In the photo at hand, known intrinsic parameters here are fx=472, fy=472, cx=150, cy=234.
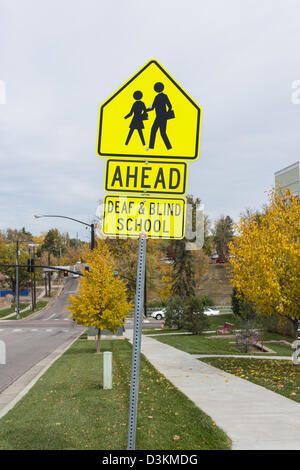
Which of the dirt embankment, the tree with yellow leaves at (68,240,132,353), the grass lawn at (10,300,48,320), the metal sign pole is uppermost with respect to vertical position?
the metal sign pole

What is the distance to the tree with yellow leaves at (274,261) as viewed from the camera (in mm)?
14008

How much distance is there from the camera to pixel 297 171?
40969mm

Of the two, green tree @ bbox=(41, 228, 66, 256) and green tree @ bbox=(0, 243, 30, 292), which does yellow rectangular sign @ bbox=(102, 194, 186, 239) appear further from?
green tree @ bbox=(41, 228, 66, 256)

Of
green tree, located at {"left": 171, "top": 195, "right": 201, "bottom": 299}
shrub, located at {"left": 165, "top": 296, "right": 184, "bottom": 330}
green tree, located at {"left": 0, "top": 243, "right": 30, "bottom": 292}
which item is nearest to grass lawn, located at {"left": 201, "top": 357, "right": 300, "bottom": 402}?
shrub, located at {"left": 165, "top": 296, "right": 184, "bottom": 330}

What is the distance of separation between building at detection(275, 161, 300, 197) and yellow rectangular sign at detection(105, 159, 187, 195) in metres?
37.8

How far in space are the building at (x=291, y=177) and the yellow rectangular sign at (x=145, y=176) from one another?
37.8 m

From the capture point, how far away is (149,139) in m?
3.59

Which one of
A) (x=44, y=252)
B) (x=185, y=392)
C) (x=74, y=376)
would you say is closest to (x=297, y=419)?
(x=185, y=392)

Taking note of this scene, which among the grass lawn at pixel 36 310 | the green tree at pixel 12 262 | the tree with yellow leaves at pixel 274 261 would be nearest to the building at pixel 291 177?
the tree with yellow leaves at pixel 274 261

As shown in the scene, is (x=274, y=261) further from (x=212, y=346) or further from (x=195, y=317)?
(x=195, y=317)

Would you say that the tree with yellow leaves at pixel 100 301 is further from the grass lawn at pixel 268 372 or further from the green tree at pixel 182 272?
the green tree at pixel 182 272

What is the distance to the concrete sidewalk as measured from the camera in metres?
6.77
